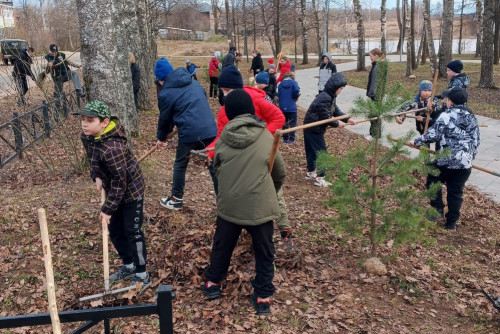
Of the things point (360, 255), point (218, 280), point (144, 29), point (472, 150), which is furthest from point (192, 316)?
point (144, 29)

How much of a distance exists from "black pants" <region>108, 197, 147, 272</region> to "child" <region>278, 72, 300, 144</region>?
19.3ft

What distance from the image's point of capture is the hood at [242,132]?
3398mm

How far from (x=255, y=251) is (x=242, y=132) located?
1016mm

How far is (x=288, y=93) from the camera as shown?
951 cm

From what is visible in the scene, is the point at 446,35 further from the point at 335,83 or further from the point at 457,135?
the point at 457,135

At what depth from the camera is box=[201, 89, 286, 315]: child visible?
134 inches

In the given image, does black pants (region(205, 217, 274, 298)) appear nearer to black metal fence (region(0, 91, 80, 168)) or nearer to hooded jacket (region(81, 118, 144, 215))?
hooded jacket (region(81, 118, 144, 215))

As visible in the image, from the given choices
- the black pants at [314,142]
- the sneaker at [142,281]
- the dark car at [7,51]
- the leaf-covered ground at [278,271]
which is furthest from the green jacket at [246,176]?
the dark car at [7,51]

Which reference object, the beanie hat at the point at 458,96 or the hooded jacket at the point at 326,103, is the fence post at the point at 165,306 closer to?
the beanie hat at the point at 458,96

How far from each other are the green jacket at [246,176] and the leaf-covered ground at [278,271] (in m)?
1.00

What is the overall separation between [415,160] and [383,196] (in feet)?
1.57

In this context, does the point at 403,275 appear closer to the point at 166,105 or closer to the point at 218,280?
the point at 218,280

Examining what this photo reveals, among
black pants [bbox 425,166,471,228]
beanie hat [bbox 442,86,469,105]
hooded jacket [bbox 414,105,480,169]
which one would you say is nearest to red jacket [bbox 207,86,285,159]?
hooded jacket [bbox 414,105,480,169]

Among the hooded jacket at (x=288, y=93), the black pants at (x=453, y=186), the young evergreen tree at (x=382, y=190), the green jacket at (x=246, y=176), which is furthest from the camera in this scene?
the hooded jacket at (x=288, y=93)
